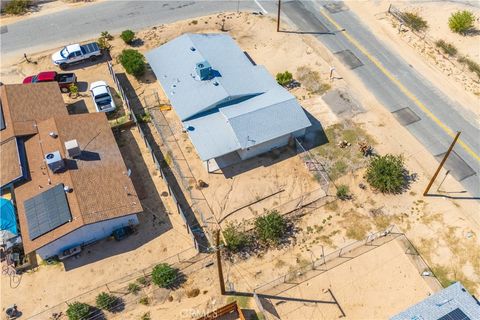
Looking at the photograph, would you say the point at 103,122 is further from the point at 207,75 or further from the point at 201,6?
the point at 201,6

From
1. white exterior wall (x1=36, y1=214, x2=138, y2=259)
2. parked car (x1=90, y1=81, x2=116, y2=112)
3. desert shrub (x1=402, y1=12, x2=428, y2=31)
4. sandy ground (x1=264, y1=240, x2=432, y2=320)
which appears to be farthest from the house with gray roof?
desert shrub (x1=402, y1=12, x2=428, y2=31)

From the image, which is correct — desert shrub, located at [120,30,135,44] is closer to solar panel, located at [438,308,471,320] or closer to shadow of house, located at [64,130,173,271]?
shadow of house, located at [64,130,173,271]

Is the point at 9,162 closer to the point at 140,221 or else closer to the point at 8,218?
the point at 8,218

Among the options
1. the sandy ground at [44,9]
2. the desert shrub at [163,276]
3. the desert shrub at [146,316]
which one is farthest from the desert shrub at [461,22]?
the desert shrub at [146,316]

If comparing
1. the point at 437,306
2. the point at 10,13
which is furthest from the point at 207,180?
the point at 10,13

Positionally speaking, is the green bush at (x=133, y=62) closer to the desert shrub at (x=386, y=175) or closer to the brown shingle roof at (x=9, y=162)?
the brown shingle roof at (x=9, y=162)

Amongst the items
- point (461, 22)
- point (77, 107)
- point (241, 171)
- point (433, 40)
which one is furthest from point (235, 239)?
point (461, 22)

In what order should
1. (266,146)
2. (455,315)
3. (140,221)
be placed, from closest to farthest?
(455,315), (140,221), (266,146)
